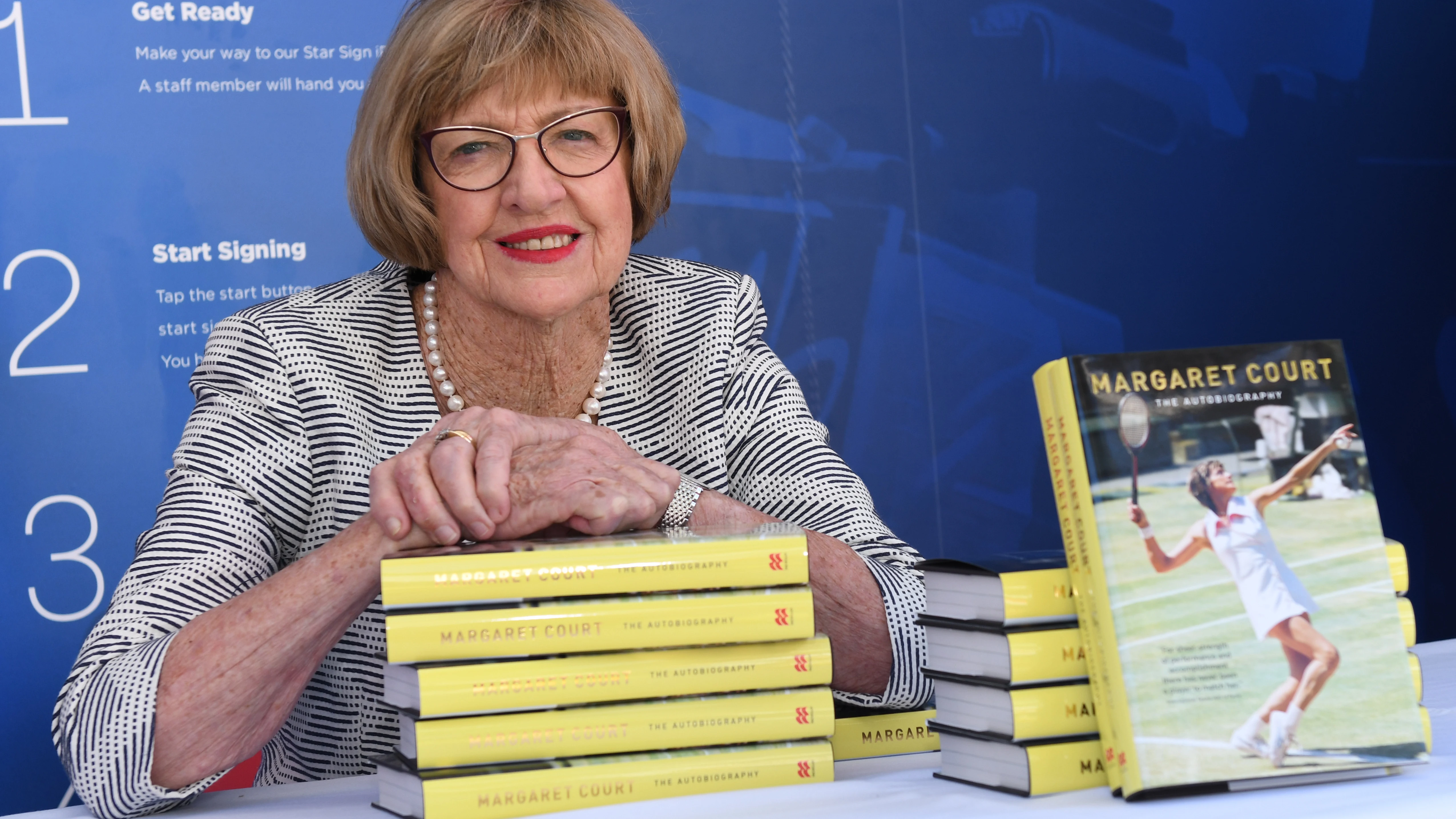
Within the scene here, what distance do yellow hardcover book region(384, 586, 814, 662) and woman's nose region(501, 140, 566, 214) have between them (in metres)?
0.73

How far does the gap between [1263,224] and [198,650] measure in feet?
11.7

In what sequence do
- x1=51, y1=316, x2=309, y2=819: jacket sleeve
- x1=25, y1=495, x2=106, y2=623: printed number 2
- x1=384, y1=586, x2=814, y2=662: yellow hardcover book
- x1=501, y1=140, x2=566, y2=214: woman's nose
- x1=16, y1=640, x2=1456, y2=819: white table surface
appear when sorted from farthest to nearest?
x1=25, y1=495, x2=106, y2=623: printed number 2
x1=501, y1=140, x2=566, y2=214: woman's nose
x1=51, y1=316, x2=309, y2=819: jacket sleeve
x1=384, y1=586, x2=814, y2=662: yellow hardcover book
x1=16, y1=640, x2=1456, y2=819: white table surface

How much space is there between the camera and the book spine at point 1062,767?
866 mm

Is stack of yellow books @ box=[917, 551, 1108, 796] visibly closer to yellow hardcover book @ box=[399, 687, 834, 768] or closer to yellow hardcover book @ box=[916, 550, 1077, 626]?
yellow hardcover book @ box=[916, 550, 1077, 626]

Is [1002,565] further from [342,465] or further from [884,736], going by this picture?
[342,465]

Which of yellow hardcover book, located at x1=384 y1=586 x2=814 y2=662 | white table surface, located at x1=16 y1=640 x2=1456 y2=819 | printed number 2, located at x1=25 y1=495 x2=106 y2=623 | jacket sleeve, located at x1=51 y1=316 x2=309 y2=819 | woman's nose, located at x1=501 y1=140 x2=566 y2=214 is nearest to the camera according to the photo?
white table surface, located at x1=16 y1=640 x2=1456 y2=819

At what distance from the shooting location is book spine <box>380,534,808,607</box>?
2.89 ft

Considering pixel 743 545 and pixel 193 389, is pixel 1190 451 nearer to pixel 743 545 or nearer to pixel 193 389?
pixel 743 545

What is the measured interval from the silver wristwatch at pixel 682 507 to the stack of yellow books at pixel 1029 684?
1.32 ft

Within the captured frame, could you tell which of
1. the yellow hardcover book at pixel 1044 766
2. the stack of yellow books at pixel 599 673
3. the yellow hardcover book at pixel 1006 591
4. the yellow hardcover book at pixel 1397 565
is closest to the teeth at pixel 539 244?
the stack of yellow books at pixel 599 673

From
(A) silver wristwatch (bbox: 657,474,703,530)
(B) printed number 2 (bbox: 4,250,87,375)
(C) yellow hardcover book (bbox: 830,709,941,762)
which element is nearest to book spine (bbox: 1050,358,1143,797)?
(C) yellow hardcover book (bbox: 830,709,941,762)

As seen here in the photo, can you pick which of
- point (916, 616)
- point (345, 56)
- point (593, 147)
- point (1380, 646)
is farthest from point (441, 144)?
point (345, 56)

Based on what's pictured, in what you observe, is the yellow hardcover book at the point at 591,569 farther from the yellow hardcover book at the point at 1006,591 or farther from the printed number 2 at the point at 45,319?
the printed number 2 at the point at 45,319

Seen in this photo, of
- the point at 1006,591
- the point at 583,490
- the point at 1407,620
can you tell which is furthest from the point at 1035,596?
the point at 583,490
